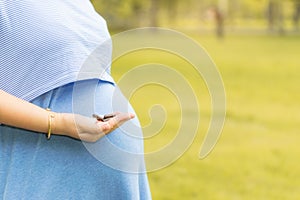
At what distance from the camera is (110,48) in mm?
1459

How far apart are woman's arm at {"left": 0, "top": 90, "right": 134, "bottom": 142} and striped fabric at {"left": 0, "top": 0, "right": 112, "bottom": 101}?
6 cm

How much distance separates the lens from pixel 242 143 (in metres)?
5.17

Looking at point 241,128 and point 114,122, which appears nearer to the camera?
point 114,122

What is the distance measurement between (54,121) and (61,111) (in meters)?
0.05

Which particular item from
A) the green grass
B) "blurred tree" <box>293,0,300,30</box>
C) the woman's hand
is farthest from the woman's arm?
"blurred tree" <box>293,0,300,30</box>

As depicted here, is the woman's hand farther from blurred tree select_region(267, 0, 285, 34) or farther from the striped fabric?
blurred tree select_region(267, 0, 285, 34)

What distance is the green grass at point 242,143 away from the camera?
3859 millimetres

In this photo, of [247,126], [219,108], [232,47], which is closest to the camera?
[219,108]

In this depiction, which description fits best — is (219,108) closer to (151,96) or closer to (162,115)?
(162,115)

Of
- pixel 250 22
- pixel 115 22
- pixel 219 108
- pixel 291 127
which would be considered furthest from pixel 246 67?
pixel 250 22

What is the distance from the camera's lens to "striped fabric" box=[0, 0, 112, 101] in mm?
1345

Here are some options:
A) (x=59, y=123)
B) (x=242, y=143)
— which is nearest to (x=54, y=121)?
(x=59, y=123)

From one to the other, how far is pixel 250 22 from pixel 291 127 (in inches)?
817

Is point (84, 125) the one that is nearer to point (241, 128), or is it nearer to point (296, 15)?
point (241, 128)
